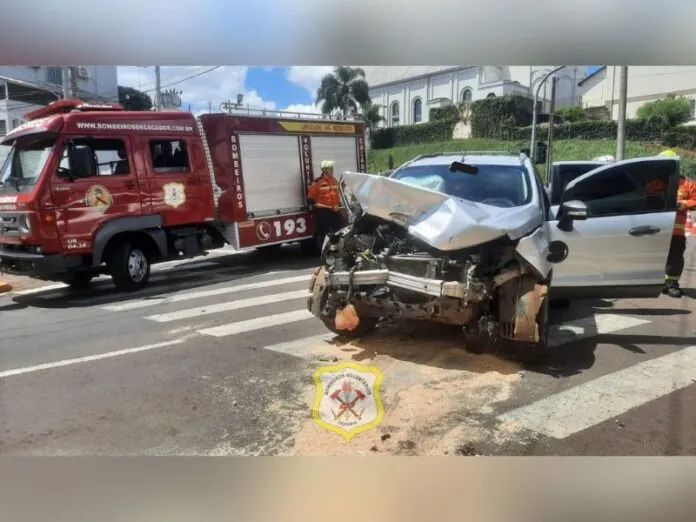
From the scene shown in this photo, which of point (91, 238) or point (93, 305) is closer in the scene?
point (93, 305)

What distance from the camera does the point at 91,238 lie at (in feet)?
10.0

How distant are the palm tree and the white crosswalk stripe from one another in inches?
33.7

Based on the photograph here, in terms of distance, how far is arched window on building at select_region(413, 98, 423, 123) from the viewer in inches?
91.5

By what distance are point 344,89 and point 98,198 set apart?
1824mm

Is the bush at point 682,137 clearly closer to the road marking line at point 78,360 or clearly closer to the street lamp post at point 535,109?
the street lamp post at point 535,109

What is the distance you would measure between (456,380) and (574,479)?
2.29 ft

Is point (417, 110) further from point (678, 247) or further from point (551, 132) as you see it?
point (678, 247)

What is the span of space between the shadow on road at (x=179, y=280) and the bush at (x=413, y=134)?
2.30 feet

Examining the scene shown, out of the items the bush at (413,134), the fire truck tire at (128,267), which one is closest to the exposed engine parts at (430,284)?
the bush at (413,134)

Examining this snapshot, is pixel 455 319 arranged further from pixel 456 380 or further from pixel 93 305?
pixel 93 305

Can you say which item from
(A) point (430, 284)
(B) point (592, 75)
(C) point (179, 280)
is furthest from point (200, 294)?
(B) point (592, 75)

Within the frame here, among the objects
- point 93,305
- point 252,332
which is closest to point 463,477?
point 252,332
